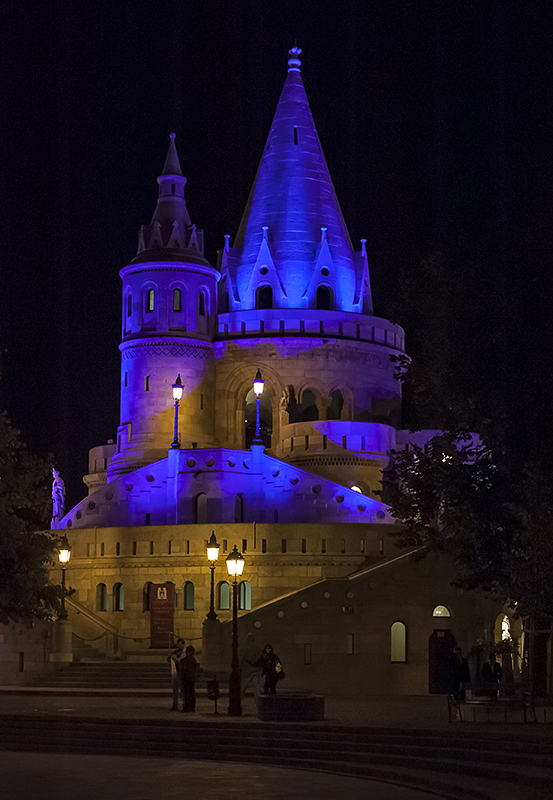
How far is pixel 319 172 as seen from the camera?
57688 mm

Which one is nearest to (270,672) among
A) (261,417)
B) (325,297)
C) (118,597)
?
(118,597)

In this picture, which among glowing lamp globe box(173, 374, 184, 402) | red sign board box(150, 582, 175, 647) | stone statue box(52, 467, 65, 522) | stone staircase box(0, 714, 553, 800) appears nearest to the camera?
stone staircase box(0, 714, 553, 800)

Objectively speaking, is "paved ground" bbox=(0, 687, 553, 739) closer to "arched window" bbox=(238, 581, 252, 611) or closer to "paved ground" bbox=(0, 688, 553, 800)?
"paved ground" bbox=(0, 688, 553, 800)

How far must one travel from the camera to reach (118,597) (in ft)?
141

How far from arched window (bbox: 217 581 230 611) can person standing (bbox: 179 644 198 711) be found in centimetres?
1477

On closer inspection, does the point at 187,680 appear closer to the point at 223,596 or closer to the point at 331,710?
the point at 331,710

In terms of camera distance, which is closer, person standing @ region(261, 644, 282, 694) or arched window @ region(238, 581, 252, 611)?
person standing @ region(261, 644, 282, 694)

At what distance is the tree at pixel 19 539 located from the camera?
29547 millimetres

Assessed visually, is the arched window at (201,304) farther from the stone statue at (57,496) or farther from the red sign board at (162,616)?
the red sign board at (162,616)

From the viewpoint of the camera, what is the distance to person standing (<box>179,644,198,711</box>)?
2645cm

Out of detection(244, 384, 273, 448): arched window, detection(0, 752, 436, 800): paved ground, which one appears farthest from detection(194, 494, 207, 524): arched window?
detection(0, 752, 436, 800): paved ground

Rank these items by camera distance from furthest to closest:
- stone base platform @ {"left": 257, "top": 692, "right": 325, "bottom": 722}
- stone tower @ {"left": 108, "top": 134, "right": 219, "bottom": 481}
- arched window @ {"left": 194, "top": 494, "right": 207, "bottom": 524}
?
1. stone tower @ {"left": 108, "top": 134, "right": 219, "bottom": 481}
2. arched window @ {"left": 194, "top": 494, "right": 207, "bottom": 524}
3. stone base platform @ {"left": 257, "top": 692, "right": 325, "bottom": 722}

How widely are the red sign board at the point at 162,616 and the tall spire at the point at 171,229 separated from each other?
16.3 m

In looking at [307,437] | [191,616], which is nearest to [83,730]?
[191,616]
